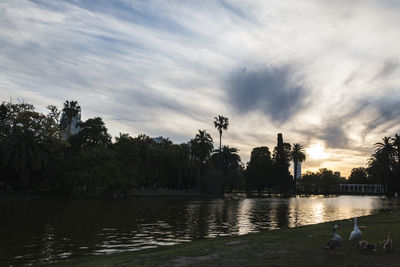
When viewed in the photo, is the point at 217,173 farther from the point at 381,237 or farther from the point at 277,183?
the point at 381,237

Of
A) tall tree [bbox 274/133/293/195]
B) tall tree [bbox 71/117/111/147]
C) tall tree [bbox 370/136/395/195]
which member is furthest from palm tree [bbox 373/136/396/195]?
tall tree [bbox 71/117/111/147]

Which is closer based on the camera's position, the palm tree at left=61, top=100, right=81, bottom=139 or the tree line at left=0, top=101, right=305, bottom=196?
the tree line at left=0, top=101, right=305, bottom=196

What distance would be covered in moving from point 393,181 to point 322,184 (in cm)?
3826

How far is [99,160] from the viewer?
3081 inches

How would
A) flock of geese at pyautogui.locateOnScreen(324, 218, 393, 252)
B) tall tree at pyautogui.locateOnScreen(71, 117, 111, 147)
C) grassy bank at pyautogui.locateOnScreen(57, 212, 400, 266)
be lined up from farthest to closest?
tall tree at pyautogui.locateOnScreen(71, 117, 111, 147), flock of geese at pyautogui.locateOnScreen(324, 218, 393, 252), grassy bank at pyautogui.locateOnScreen(57, 212, 400, 266)

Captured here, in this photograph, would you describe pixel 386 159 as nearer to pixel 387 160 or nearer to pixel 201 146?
pixel 387 160

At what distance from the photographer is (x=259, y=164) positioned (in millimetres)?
124250

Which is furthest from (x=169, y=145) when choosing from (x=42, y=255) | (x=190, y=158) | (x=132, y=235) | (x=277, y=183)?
(x=42, y=255)

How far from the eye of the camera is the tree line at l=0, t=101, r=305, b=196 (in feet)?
225

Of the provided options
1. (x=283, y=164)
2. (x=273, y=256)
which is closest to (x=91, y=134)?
(x=283, y=164)

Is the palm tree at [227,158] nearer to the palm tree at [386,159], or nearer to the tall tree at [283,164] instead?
the tall tree at [283,164]

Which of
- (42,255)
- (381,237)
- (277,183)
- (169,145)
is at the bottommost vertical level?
(42,255)

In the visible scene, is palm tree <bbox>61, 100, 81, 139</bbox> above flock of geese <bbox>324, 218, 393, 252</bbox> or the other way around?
above

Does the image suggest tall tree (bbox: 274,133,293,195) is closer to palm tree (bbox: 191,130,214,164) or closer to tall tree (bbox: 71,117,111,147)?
palm tree (bbox: 191,130,214,164)
